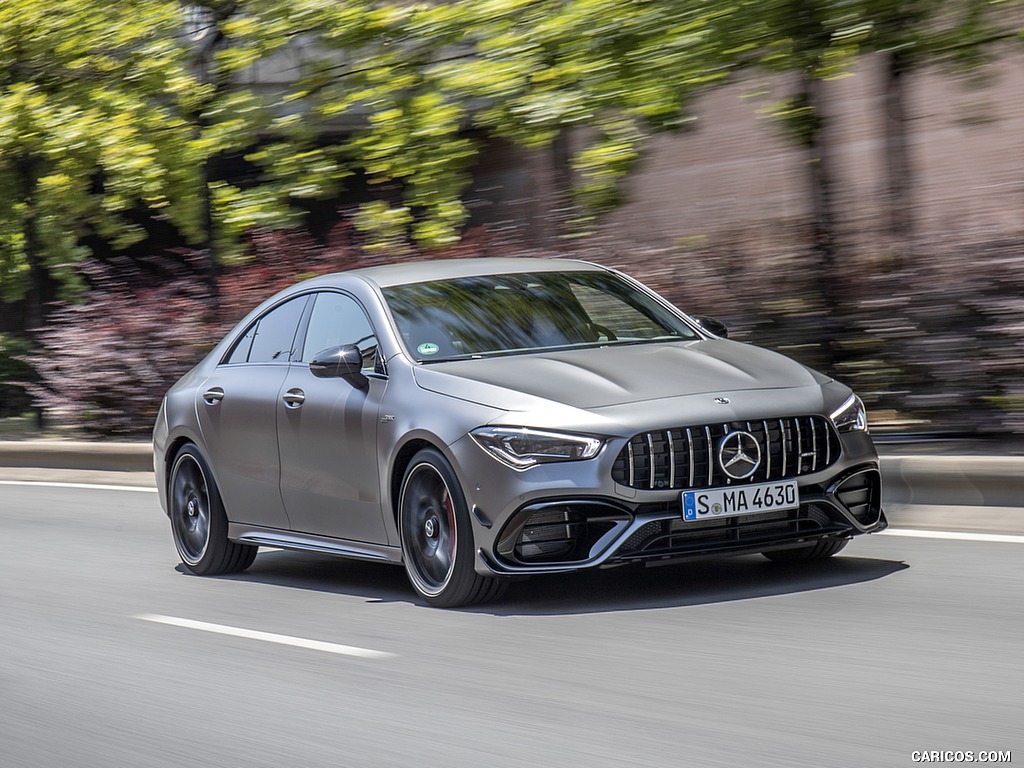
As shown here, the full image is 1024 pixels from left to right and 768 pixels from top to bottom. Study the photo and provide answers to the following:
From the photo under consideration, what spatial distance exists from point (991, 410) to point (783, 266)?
2.25 meters

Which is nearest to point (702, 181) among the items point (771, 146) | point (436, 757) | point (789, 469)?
point (771, 146)

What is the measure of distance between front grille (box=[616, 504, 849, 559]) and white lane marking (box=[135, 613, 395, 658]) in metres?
1.08

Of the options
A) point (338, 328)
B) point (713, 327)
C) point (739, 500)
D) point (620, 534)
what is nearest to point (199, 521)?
point (338, 328)

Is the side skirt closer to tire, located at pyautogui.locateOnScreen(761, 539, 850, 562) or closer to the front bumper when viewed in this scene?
the front bumper

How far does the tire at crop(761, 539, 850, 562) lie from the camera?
302 inches

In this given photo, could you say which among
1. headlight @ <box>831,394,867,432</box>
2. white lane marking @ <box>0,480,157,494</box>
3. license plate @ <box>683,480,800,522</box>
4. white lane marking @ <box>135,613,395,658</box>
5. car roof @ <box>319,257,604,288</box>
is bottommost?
white lane marking @ <box>0,480,157,494</box>


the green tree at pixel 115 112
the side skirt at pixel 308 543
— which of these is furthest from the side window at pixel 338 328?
the green tree at pixel 115 112

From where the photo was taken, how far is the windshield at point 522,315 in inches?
303

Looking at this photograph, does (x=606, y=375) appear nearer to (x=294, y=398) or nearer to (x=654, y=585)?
(x=654, y=585)

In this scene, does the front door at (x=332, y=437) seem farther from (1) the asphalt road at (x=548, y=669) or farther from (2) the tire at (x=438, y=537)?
(1) the asphalt road at (x=548, y=669)

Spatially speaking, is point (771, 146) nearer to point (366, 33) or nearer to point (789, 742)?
point (366, 33)

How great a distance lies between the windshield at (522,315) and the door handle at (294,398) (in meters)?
0.64

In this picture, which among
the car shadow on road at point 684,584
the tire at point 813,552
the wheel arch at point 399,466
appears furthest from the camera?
the tire at point 813,552

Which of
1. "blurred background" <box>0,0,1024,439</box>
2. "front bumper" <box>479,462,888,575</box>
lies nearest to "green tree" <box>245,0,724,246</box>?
"blurred background" <box>0,0,1024,439</box>
